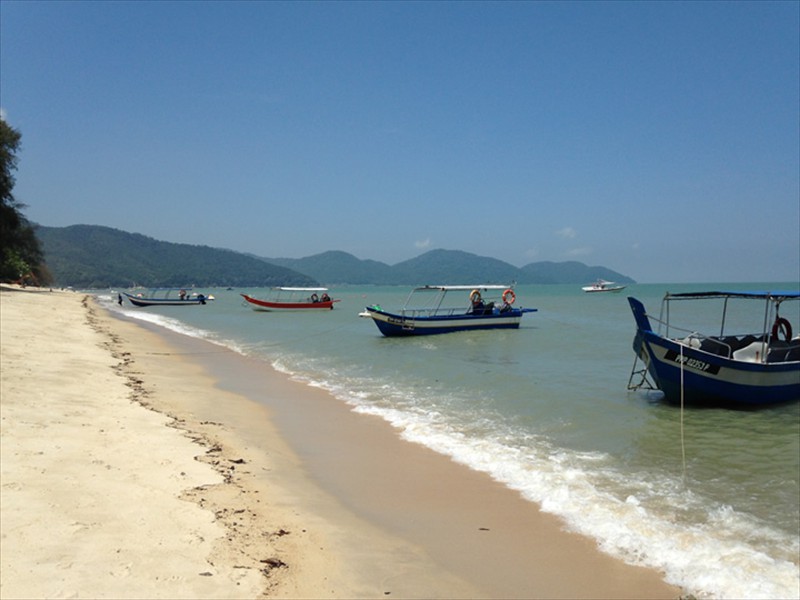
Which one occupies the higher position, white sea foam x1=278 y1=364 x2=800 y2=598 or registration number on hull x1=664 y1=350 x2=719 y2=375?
registration number on hull x1=664 y1=350 x2=719 y2=375

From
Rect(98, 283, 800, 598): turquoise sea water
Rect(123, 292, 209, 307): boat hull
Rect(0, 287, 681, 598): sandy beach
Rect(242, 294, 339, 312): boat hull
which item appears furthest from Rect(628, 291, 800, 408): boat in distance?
Rect(123, 292, 209, 307): boat hull

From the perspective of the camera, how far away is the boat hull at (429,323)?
28328 mm

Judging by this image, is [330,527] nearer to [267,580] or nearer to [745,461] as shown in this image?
[267,580]

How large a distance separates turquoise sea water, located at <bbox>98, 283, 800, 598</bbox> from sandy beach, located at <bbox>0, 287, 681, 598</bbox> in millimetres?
507

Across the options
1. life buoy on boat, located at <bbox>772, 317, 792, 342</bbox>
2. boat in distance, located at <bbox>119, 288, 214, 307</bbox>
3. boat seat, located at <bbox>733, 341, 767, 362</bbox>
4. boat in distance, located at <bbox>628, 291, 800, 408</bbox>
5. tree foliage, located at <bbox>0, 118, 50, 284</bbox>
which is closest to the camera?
boat in distance, located at <bbox>628, 291, 800, 408</bbox>

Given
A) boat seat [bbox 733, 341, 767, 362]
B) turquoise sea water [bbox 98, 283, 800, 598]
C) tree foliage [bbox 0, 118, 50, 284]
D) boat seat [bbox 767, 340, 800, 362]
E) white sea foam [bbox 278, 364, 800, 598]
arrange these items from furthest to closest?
tree foliage [bbox 0, 118, 50, 284] → boat seat [bbox 767, 340, 800, 362] → boat seat [bbox 733, 341, 767, 362] → turquoise sea water [bbox 98, 283, 800, 598] → white sea foam [bbox 278, 364, 800, 598]

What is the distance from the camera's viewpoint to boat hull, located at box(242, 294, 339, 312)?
5316cm

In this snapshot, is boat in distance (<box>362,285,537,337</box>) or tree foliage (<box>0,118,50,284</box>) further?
tree foliage (<box>0,118,50,284</box>)

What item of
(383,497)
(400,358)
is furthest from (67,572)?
(400,358)

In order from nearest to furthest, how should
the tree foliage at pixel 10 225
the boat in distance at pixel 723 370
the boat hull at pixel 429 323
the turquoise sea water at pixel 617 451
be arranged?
A: the turquoise sea water at pixel 617 451, the boat in distance at pixel 723 370, the boat hull at pixel 429 323, the tree foliage at pixel 10 225

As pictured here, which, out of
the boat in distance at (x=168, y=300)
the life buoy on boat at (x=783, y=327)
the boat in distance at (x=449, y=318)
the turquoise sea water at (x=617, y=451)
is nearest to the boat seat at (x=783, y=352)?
the life buoy on boat at (x=783, y=327)

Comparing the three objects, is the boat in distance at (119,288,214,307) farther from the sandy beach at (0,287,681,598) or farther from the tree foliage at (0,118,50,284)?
the sandy beach at (0,287,681,598)

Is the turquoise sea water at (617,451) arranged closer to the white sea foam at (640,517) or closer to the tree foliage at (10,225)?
the white sea foam at (640,517)

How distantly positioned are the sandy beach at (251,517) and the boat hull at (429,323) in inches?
725
